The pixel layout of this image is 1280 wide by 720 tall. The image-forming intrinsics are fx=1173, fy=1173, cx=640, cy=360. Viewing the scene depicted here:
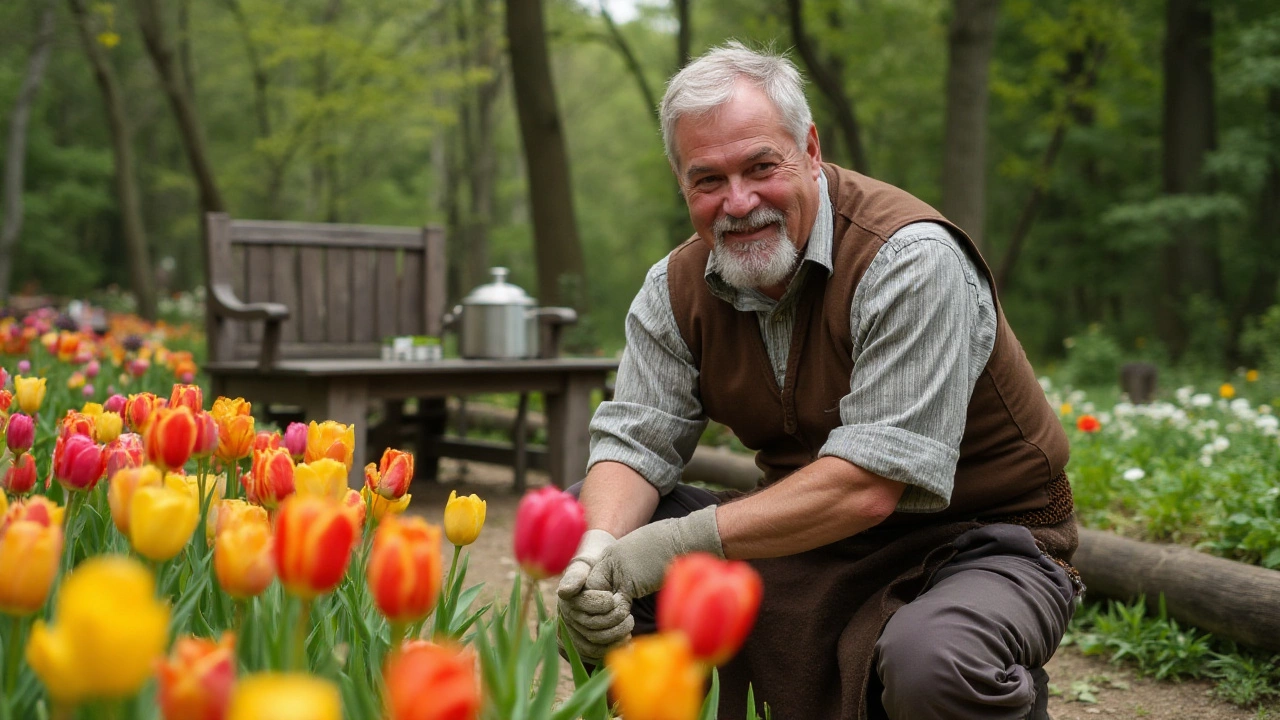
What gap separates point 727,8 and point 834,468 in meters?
17.6

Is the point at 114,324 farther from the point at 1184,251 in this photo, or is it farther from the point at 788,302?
the point at 1184,251

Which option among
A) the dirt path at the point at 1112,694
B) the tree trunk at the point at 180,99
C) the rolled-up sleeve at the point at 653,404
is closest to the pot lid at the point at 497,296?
the dirt path at the point at 1112,694

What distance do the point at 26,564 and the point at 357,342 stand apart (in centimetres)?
513

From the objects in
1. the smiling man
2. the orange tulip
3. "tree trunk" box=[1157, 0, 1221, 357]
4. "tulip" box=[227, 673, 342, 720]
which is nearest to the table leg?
the smiling man

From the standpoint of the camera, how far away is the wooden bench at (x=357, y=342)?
181 inches

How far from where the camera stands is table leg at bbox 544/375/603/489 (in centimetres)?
531

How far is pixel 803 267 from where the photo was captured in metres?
2.33

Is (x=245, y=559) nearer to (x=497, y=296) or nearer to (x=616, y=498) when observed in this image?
(x=616, y=498)

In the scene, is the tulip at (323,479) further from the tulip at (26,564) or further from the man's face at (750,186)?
the man's face at (750,186)

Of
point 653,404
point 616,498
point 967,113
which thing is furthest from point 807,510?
point 967,113

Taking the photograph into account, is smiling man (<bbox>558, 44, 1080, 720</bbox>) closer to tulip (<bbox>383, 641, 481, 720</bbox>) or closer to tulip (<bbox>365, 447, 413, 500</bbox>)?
tulip (<bbox>365, 447, 413, 500</bbox>)

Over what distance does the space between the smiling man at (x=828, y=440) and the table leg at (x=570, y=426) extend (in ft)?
8.77

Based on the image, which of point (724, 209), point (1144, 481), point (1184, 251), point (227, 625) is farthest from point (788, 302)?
point (1184, 251)

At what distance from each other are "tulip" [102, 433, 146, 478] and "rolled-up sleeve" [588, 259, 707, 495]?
1032 mm
